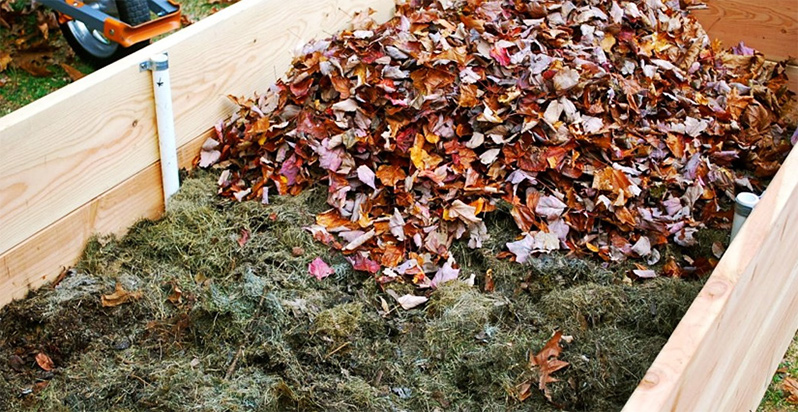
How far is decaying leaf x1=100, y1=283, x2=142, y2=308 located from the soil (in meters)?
0.02

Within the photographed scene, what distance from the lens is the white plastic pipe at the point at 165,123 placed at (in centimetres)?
279

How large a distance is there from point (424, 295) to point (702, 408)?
105 centimetres

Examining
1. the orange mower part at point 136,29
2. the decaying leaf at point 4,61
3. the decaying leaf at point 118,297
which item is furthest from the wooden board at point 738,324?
the decaying leaf at point 4,61

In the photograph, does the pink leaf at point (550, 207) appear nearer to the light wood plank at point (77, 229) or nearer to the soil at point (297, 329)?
the soil at point (297, 329)

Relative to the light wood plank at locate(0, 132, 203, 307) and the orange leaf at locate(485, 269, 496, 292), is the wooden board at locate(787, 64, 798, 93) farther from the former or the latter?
the light wood plank at locate(0, 132, 203, 307)

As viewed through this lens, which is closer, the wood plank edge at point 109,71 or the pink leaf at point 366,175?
the wood plank edge at point 109,71

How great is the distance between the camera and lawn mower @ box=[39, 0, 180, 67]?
11.1 feet

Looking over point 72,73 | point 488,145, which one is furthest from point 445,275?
point 72,73

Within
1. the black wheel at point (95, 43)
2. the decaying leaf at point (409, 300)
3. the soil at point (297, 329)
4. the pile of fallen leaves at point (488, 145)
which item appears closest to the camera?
the soil at point (297, 329)

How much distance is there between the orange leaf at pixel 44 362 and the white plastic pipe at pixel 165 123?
2.53ft

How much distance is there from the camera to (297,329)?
8.19ft

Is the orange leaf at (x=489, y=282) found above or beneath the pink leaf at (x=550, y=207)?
beneath

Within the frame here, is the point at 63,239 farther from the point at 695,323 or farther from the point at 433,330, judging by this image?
the point at 695,323

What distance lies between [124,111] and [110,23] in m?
0.82
